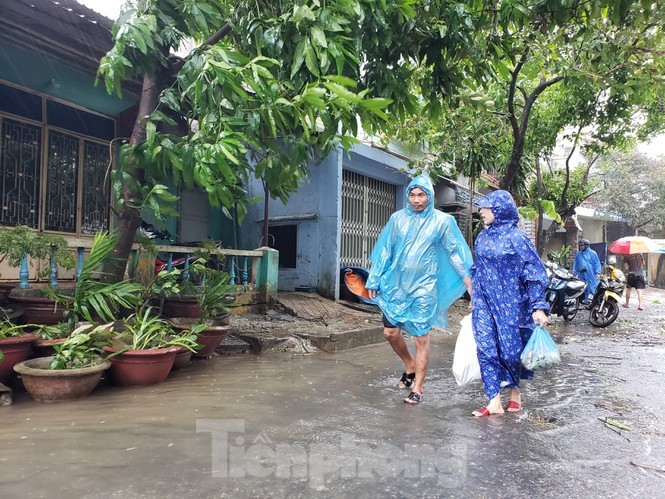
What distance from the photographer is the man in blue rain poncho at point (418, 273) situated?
144 inches

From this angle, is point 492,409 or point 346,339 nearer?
point 492,409

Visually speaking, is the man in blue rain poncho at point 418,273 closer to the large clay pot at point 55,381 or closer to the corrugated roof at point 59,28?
the large clay pot at point 55,381

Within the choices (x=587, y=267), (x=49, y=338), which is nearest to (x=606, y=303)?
(x=587, y=267)

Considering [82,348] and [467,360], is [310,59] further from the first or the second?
[82,348]

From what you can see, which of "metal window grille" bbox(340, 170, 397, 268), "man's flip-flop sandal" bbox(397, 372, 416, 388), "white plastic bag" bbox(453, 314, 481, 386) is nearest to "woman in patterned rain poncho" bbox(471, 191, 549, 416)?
"white plastic bag" bbox(453, 314, 481, 386)

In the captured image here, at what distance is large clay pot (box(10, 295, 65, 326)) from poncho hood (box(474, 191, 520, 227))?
3.55 m

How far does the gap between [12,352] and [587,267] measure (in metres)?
10.7

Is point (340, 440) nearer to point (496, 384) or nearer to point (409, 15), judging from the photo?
point (496, 384)

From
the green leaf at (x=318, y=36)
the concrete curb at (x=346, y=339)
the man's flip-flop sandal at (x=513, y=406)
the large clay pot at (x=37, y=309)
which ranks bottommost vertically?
the man's flip-flop sandal at (x=513, y=406)

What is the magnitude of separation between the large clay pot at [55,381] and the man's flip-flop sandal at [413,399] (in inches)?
87.5

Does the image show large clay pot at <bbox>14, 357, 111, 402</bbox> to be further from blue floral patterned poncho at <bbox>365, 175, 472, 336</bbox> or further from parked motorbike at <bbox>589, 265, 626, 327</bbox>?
parked motorbike at <bbox>589, 265, 626, 327</bbox>

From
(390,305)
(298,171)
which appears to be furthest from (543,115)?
(390,305)

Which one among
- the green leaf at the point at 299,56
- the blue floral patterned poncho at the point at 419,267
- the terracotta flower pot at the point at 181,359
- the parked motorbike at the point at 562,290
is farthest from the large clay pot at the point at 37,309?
the parked motorbike at the point at 562,290

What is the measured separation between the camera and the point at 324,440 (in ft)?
8.70
